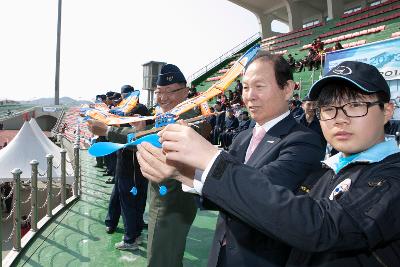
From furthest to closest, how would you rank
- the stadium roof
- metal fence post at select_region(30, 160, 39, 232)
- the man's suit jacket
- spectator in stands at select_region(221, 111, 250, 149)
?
the stadium roof < spectator in stands at select_region(221, 111, 250, 149) < metal fence post at select_region(30, 160, 39, 232) < the man's suit jacket

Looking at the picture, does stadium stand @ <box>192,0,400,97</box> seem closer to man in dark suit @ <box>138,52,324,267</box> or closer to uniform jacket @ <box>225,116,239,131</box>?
uniform jacket @ <box>225,116,239,131</box>

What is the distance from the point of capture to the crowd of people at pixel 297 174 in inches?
27.8

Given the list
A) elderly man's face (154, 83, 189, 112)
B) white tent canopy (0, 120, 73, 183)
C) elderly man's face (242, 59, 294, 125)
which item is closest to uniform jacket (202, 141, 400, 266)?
elderly man's face (242, 59, 294, 125)

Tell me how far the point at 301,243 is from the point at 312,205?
0.27ft

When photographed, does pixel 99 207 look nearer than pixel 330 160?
No

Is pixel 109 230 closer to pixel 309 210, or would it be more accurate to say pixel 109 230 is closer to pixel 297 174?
pixel 297 174

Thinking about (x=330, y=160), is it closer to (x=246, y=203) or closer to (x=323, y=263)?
(x=323, y=263)

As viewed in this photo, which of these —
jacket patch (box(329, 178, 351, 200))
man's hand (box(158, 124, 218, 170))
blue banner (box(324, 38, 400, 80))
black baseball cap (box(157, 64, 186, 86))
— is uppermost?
A: blue banner (box(324, 38, 400, 80))

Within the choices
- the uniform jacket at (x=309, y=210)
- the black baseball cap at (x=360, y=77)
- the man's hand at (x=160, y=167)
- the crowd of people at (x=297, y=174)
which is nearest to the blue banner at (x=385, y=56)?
the crowd of people at (x=297, y=174)

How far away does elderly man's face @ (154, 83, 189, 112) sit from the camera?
2.66 metres

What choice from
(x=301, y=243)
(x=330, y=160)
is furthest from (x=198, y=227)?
(x=301, y=243)

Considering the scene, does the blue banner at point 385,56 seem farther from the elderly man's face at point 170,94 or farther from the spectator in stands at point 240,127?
the elderly man's face at point 170,94

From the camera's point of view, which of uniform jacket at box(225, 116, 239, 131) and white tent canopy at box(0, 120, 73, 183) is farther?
uniform jacket at box(225, 116, 239, 131)

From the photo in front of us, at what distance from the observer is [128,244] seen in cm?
382
